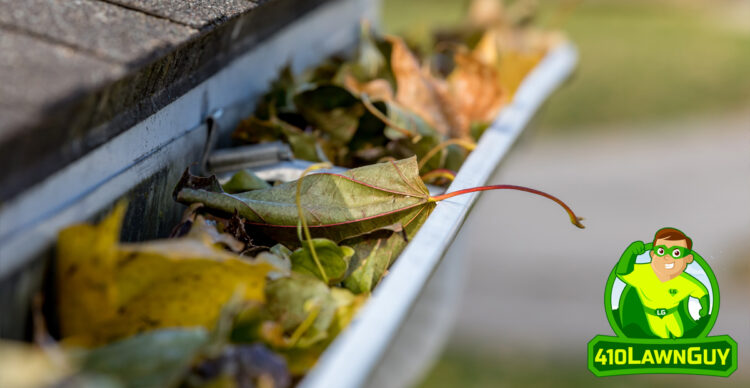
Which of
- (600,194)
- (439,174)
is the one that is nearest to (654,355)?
(439,174)

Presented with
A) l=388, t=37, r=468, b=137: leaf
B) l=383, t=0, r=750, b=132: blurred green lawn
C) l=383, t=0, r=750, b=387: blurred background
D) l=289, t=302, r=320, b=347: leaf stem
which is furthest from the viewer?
l=383, t=0, r=750, b=132: blurred green lawn

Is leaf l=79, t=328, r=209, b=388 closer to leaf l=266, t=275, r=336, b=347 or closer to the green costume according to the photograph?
leaf l=266, t=275, r=336, b=347

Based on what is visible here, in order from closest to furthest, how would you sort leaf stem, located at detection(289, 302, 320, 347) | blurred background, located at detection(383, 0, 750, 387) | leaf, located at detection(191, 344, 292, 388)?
1. leaf, located at detection(191, 344, 292, 388)
2. leaf stem, located at detection(289, 302, 320, 347)
3. blurred background, located at detection(383, 0, 750, 387)

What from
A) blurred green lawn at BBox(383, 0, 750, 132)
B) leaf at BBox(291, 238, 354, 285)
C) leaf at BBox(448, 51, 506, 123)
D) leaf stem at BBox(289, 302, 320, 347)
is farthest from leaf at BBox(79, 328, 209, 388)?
blurred green lawn at BBox(383, 0, 750, 132)

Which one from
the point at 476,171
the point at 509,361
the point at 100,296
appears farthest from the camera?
the point at 509,361

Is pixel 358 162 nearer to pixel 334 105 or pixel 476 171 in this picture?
pixel 334 105

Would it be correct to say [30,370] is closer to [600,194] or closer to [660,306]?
[660,306]

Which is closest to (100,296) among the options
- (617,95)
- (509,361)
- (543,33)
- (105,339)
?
(105,339)
